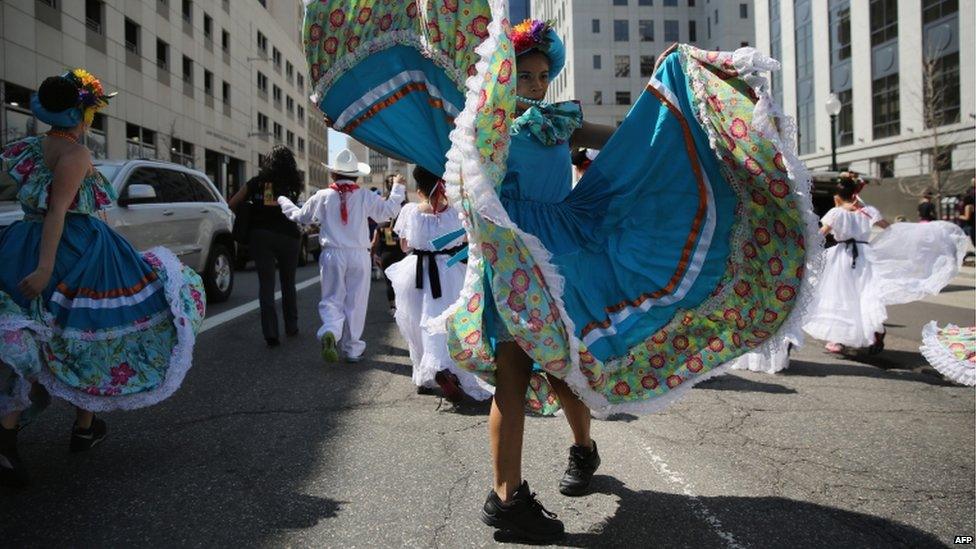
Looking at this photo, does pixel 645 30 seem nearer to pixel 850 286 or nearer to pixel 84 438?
pixel 850 286

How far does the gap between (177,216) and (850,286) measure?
8076mm

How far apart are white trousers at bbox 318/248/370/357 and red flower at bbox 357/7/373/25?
12.6ft

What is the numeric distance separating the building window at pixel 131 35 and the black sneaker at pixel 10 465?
25.7 meters

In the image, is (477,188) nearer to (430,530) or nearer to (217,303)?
(430,530)

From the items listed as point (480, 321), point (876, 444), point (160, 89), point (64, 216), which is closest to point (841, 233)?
point (876, 444)

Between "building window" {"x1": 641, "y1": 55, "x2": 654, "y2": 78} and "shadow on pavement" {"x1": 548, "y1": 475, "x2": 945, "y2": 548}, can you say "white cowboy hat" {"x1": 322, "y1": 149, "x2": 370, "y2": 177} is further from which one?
"building window" {"x1": 641, "y1": 55, "x2": 654, "y2": 78}

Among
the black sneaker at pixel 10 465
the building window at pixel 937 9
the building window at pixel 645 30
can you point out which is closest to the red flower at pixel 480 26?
the black sneaker at pixel 10 465

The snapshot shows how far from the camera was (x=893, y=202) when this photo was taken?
30734mm

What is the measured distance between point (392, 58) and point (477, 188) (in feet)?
2.92

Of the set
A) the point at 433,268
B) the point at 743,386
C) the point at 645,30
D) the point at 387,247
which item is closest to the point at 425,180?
the point at 433,268

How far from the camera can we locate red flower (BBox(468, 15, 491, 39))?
8.74ft

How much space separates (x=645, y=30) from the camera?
63.7m

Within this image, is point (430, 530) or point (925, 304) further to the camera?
point (925, 304)

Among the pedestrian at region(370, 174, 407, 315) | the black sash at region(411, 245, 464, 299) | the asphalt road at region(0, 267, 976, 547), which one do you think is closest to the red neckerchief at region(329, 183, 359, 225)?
the black sash at region(411, 245, 464, 299)
